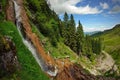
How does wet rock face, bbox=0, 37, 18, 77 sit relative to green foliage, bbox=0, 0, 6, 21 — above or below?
below

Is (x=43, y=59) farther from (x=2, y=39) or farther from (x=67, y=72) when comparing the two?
(x=2, y=39)

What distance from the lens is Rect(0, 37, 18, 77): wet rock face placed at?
26839 mm

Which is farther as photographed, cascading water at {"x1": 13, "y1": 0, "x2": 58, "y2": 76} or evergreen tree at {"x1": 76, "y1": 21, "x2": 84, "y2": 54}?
evergreen tree at {"x1": 76, "y1": 21, "x2": 84, "y2": 54}

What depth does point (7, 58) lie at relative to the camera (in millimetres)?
27609

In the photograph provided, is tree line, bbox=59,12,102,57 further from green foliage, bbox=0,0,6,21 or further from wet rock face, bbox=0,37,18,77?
wet rock face, bbox=0,37,18,77

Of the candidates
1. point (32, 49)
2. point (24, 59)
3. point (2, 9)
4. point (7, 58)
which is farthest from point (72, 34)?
point (7, 58)

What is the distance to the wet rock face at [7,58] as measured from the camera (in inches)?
1057

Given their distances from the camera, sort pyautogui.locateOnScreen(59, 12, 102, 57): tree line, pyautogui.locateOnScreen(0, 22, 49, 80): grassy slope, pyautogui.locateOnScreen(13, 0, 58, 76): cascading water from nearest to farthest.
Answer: pyautogui.locateOnScreen(0, 22, 49, 80): grassy slope
pyautogui.locateOnScreen(13, 0, 58, 76): cascading water
pyautogui.locateOnScreen(59, 12, 102, 57): tree line

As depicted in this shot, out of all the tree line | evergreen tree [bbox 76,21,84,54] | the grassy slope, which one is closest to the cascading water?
the grassy slope

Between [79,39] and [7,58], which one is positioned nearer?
[7,58]

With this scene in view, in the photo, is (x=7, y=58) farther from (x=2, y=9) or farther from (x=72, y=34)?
(x=72, y=34)

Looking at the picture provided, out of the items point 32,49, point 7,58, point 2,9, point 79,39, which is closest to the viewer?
point 7,58

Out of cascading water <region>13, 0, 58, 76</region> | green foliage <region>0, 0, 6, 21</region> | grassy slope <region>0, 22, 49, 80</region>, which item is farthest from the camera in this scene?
cascading water <region>13, 0, 58, 76</region>

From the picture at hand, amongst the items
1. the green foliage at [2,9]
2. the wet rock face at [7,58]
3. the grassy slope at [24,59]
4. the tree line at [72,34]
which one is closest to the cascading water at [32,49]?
the green foliage at [2,9]
